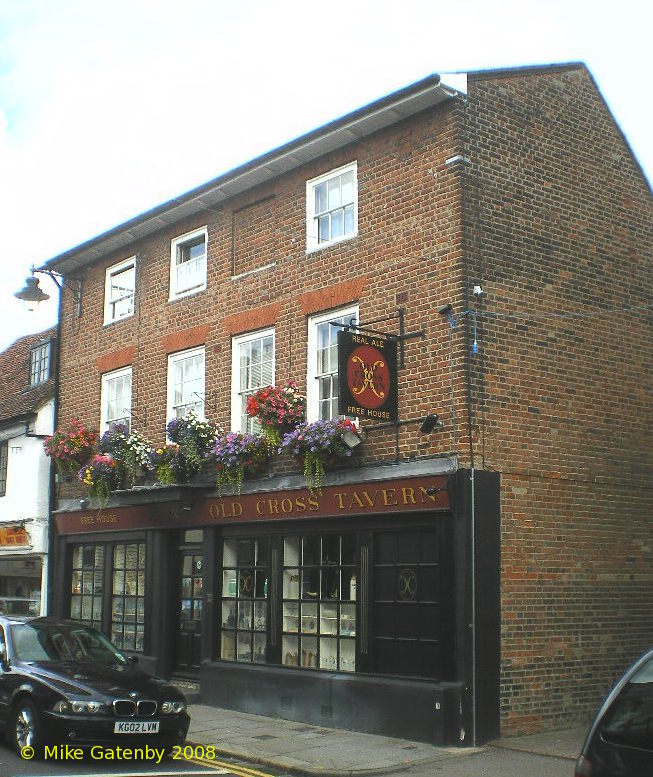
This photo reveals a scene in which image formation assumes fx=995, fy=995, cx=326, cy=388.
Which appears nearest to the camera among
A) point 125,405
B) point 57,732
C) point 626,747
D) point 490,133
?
point 626,747

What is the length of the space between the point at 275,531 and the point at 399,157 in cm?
563

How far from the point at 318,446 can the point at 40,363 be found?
439 inches

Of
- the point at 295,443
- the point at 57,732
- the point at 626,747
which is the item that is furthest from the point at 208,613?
the point at 626,747

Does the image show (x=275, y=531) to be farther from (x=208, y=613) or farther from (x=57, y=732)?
(x=57, y=732)

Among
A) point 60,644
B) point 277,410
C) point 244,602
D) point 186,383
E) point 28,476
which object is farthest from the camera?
point 28,476

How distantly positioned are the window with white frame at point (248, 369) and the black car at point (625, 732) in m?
10.3

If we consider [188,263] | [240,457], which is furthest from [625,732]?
[188,263]

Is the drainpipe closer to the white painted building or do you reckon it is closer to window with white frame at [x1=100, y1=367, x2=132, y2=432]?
the white painted building

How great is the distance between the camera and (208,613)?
Result: 1561cm

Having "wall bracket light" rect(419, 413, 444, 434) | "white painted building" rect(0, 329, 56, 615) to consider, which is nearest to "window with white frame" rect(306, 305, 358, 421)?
"wall bracket light" rect(419, 413, 444, 434)

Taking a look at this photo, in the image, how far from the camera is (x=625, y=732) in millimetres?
5191

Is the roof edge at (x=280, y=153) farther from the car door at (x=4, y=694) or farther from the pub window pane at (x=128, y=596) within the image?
the car door at (x=4, y=694)

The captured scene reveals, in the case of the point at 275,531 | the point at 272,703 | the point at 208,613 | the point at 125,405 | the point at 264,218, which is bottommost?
the point at 272,703

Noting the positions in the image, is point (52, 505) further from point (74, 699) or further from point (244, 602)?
point (74, 699)
